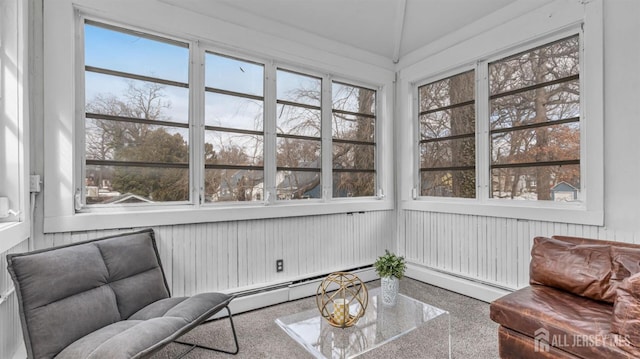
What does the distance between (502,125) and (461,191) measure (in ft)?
2.69

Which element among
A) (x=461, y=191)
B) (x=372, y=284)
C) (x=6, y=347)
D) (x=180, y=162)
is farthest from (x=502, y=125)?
(x=6, y=347)

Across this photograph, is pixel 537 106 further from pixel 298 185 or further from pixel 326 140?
pixel 298 185

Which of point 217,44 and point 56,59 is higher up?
point 217,44

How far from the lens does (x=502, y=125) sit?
3035mm

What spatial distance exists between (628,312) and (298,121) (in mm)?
2898

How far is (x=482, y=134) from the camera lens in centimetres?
315

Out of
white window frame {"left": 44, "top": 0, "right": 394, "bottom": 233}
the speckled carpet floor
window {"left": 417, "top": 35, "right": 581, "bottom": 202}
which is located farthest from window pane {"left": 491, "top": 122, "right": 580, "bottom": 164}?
white window frame {"left": 44, "top": 0, "right": 394, "bottom": 233}

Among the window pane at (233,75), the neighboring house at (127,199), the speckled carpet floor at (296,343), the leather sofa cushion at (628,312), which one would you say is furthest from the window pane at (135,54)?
the leather sofa cushion at (628,312)

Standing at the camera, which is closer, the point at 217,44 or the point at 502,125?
the point at 217,44

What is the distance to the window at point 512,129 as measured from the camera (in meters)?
2.58

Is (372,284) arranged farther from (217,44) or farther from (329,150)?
(217,44)

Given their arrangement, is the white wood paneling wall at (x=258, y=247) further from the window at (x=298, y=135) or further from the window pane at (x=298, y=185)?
the window at (x=298, y=135)

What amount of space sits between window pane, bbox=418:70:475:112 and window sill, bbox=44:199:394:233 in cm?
162

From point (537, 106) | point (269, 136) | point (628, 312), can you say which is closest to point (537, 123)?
point (537, 106)
